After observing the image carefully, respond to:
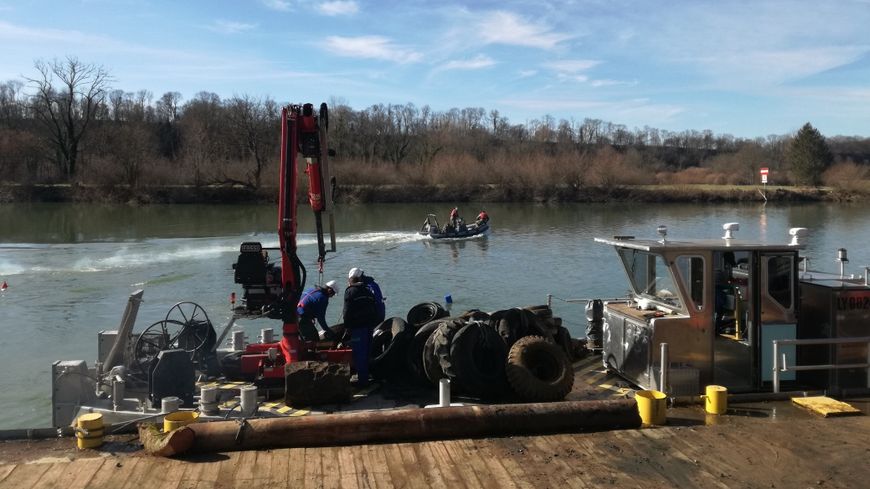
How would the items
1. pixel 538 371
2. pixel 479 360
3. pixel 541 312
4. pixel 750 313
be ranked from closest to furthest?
1. pixel 750 313
2. pixel 538 371
3. pixel 479 360
4. pixel 541 312

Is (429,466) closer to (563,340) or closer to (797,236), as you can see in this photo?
A: (563,340)

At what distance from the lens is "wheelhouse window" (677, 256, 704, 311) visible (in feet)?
24.5

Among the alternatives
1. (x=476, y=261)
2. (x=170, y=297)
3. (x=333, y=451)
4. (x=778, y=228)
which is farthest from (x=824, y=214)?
(x=333, y=451)

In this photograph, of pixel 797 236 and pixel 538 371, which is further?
pixel 538 371

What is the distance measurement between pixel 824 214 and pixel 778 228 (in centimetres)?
1511

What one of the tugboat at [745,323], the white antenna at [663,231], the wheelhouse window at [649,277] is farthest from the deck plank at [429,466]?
the white antenna at [663,231]

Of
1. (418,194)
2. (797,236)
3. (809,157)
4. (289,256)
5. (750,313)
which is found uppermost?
(809,157)

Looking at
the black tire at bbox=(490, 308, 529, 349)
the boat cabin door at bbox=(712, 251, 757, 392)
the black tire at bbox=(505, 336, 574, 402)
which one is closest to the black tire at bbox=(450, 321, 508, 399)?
the black tire at bbox=(505, 336, 574, 402)

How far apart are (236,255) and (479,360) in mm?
25241

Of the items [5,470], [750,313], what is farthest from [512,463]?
[5,470]

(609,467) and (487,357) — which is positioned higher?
(487,357)

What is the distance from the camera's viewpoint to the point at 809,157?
86875mm

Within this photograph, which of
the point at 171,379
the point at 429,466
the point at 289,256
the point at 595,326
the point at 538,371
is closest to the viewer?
the point at 429,466

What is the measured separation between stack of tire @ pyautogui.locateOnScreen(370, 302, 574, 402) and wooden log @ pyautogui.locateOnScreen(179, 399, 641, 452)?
1403mm
